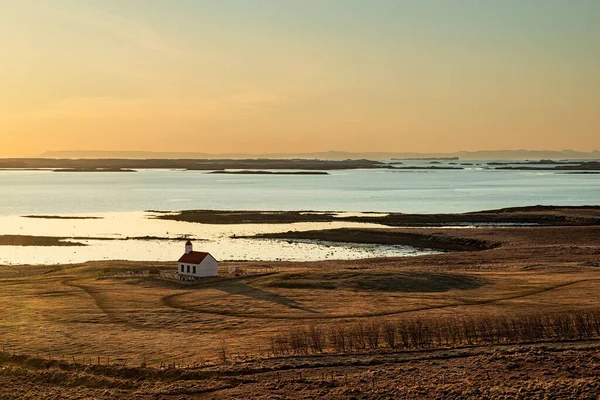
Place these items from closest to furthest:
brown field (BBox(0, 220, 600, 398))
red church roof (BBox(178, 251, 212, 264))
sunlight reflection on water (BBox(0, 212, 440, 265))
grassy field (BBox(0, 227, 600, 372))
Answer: brown field (BBox(0, 220, 600, 398)), grassy field (BBox(0, 227, 600, 372)), red church roof (BBox(178, 251, 212, 264)), sunlight reflection on water (BBox(0, 212, 440, 265))

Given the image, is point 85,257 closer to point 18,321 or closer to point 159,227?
point 159,227

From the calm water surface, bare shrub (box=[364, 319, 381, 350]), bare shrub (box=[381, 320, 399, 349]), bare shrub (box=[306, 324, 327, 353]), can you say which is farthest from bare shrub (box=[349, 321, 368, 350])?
the calm water surface

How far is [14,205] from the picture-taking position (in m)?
164

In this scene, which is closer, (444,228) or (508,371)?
(508,371)

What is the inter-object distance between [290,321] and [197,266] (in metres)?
20.8

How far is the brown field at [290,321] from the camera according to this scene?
28000 mm

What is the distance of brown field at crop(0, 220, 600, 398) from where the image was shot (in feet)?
91.9

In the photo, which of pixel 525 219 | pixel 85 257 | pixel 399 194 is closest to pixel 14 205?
pixel 85 257

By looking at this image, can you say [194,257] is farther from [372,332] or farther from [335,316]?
[372,332]

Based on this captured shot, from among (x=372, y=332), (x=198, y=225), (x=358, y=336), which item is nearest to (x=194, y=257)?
(x=372, y=332)

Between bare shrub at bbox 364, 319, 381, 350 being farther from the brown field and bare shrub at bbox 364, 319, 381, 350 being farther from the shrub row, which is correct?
the brown field

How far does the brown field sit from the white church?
2.53 meters

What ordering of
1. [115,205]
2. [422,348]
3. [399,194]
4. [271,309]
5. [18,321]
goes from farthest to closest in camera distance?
[399,194] → [115,205] → [271,309] → [18,321] → [422,348]

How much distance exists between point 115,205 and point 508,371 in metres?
142
